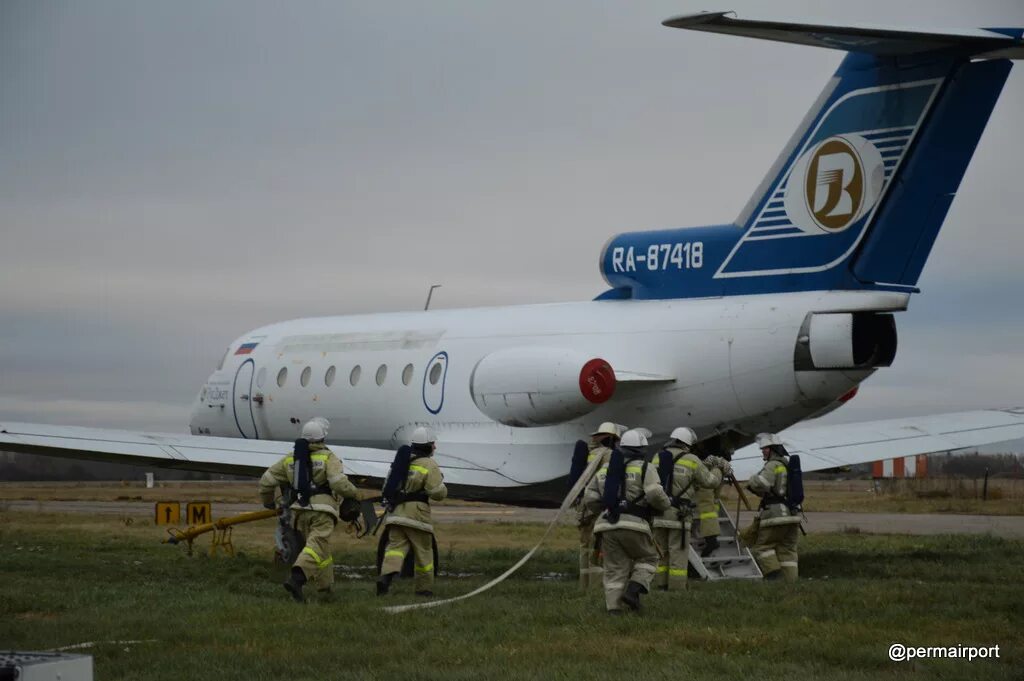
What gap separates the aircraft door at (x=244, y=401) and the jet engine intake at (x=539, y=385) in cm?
796

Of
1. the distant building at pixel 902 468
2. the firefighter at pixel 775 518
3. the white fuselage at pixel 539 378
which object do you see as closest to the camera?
the firefighter at pixel 775 518

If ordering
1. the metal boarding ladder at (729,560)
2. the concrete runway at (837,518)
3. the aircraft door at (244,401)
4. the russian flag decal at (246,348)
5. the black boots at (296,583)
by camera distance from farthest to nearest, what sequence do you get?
the concrete runway at (837,518) < the russian flag decal at (246,348) < the aircraft door at (244,401) < the metal boarding ladder at (729,560) < the black boots at (296,583)

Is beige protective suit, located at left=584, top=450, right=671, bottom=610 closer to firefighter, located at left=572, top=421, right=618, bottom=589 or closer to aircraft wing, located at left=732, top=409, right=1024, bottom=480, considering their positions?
firefighter, located at left=572, top=421, right=618, bottom=589

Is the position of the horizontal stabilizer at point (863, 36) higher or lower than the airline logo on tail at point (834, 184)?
higher

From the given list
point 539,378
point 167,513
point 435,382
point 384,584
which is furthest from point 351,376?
point 167,513

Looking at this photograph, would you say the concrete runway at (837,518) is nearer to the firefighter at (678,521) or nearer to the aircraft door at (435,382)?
the aircraft door at (435,382)

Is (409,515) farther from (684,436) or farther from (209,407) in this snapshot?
(209,407)

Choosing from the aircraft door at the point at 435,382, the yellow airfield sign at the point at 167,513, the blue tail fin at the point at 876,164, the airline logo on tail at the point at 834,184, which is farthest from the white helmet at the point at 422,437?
the yellow airfield sign at the point at 167,513

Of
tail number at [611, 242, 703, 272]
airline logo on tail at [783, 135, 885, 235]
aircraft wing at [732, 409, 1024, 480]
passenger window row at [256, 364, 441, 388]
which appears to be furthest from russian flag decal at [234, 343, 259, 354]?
airline logo on tail at [783, 135, 885, 235]

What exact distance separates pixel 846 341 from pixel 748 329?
1.39 meters

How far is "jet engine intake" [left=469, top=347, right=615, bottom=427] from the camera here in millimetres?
18844

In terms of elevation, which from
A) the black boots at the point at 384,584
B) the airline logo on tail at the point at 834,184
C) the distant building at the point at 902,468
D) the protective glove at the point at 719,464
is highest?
the airline logo on tail at the point at 834,184

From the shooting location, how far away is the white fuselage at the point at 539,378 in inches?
709

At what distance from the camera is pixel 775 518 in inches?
684
